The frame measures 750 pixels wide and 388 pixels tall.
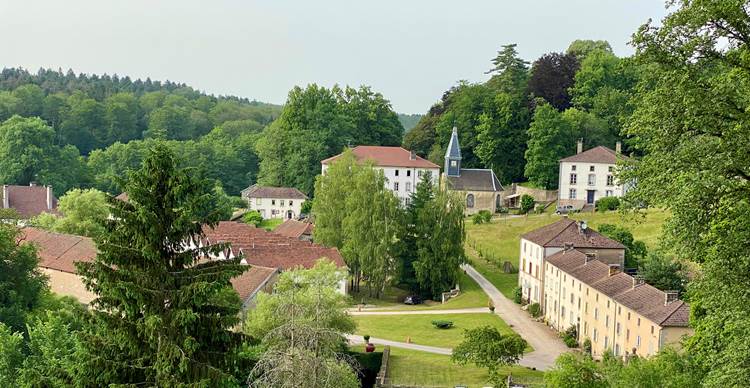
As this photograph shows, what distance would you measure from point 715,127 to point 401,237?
44508 millimetres

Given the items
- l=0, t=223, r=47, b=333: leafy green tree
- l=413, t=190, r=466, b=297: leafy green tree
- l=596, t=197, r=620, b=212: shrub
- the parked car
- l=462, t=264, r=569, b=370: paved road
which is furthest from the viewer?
the parked car

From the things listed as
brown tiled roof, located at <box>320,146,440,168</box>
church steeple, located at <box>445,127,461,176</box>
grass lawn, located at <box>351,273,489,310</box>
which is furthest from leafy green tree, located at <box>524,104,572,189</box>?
grass lawn, located at <box>351,273,489,310</box>

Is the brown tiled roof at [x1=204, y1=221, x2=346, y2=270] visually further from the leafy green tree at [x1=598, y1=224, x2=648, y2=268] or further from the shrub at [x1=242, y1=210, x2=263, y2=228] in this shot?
the shrub at [x1=242, y1=210, x2=263, y2=228]

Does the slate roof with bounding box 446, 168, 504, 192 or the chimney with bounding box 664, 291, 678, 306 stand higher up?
the slate roof with bounding box 446, 168, 504, 192

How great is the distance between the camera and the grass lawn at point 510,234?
6306 centimetres

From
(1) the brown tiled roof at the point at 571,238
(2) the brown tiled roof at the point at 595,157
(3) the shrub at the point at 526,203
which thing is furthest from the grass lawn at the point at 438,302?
(2) the brown tiled roof at the point at 595,157

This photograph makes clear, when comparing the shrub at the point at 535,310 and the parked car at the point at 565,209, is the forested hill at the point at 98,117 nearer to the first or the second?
the parked car at the point at 565,209

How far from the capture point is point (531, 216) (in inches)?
3063

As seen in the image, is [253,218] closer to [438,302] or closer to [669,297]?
[438,302]

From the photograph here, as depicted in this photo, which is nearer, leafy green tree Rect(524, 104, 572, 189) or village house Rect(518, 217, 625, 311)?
village house Rect(518, 217, 625, 311)

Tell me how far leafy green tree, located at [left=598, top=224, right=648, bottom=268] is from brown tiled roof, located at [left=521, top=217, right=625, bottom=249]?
7.47 feet

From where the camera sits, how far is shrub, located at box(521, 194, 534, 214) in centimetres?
8131

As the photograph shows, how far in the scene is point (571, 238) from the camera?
54.6m

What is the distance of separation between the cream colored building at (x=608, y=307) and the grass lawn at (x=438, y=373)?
4.74 meters
